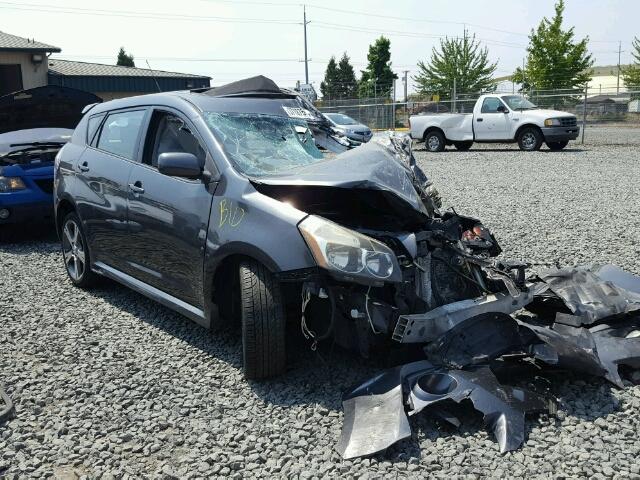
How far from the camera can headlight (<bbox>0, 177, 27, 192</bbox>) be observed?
7.84m

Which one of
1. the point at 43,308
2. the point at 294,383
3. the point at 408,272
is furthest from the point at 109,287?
the point at 408,272

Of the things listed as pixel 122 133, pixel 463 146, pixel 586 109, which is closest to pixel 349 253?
pixel 122 133

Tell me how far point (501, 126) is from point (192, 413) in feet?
59.8

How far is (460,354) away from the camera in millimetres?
3545

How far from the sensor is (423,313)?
364cm

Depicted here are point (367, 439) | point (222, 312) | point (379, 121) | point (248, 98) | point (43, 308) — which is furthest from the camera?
point (379, 121)

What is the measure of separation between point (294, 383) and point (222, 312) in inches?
28.7

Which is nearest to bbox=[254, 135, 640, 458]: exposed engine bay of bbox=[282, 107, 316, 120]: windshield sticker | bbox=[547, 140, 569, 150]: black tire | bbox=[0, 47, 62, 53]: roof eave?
bbox=[282, 107, 316, 120]: windshield sticker

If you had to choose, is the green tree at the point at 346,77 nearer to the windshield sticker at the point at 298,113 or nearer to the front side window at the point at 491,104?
the front side window at the point at 491,104

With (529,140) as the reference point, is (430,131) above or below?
above

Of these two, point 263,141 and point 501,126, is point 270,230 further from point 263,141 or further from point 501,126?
point 501,126

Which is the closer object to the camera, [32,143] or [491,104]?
[32,143]

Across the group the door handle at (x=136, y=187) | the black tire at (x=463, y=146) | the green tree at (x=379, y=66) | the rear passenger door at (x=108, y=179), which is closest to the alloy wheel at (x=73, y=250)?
the rear passenger door at (x=108, y=179)

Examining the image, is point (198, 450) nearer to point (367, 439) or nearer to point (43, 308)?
point (367, 439)
